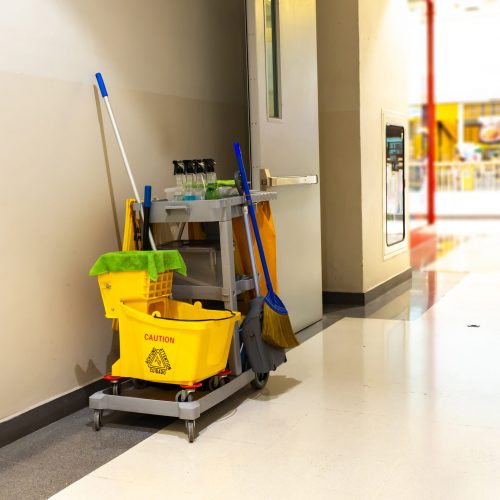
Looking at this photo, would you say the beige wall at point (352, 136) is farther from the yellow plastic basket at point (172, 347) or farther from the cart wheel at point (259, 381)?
the yellow plastic basket at point (172, 347)

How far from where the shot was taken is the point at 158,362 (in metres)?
2.88

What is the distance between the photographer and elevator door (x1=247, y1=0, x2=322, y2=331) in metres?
4.03

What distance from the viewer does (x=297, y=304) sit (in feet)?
15.1

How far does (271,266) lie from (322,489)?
4.68 feet

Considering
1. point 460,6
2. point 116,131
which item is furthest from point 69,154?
point 460,6

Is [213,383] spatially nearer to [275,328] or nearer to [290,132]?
[275,328]

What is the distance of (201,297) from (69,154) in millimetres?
875

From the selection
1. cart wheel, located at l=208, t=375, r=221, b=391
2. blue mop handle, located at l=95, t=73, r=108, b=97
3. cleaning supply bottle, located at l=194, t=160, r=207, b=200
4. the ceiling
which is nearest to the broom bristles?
cart wheel, located at l=208, t=375, r=221, b=391

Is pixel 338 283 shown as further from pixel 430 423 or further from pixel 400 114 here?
pixel 430 423

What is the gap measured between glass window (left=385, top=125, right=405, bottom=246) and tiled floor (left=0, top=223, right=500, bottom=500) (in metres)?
2.12


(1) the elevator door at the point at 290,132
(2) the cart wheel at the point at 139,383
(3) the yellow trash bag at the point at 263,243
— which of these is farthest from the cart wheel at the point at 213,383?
(1) the elevator door at the point at 290,132

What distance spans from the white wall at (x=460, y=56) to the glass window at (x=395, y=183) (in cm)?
→ 555

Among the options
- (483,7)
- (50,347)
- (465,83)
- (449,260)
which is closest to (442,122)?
(465,83)

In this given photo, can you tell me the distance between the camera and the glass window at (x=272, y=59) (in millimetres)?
4203
